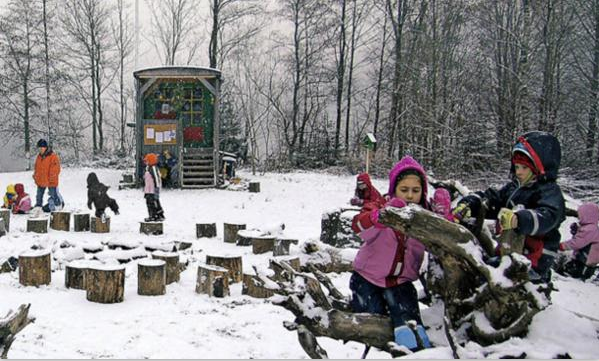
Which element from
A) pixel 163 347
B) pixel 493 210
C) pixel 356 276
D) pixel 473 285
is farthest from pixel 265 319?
pixel 473 285

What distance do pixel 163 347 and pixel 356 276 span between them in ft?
7.03

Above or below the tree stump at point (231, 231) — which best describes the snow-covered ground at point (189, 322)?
below

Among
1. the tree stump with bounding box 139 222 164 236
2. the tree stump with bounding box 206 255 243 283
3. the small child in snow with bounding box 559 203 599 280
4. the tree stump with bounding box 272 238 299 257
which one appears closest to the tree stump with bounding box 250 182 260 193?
the tree stump with bounding box 139 222 164 236

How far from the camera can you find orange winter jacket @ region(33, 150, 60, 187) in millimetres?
11008

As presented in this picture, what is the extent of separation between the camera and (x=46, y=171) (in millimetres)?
11000

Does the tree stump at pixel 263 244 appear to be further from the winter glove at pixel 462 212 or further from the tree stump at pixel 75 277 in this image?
the winter glove at pixel 462 212

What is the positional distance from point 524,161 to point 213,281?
13.1 feet

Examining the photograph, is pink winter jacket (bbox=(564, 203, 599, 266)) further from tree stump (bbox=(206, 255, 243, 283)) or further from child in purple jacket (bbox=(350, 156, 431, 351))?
child in purple jacket (bbox=(350, 156, 431, 351))

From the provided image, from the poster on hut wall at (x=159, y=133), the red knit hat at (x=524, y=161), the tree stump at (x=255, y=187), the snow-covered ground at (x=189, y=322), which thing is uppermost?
the poster on hut wall at (x=159, y=133)

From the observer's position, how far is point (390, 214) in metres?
2.09

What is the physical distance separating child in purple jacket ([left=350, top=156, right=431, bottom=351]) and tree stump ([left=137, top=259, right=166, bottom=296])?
133 inches

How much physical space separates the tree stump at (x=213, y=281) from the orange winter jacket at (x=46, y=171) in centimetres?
676

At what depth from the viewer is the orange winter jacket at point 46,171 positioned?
11008mm

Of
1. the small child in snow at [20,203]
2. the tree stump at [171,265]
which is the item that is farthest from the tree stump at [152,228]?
the small child in snow at [20,203]
